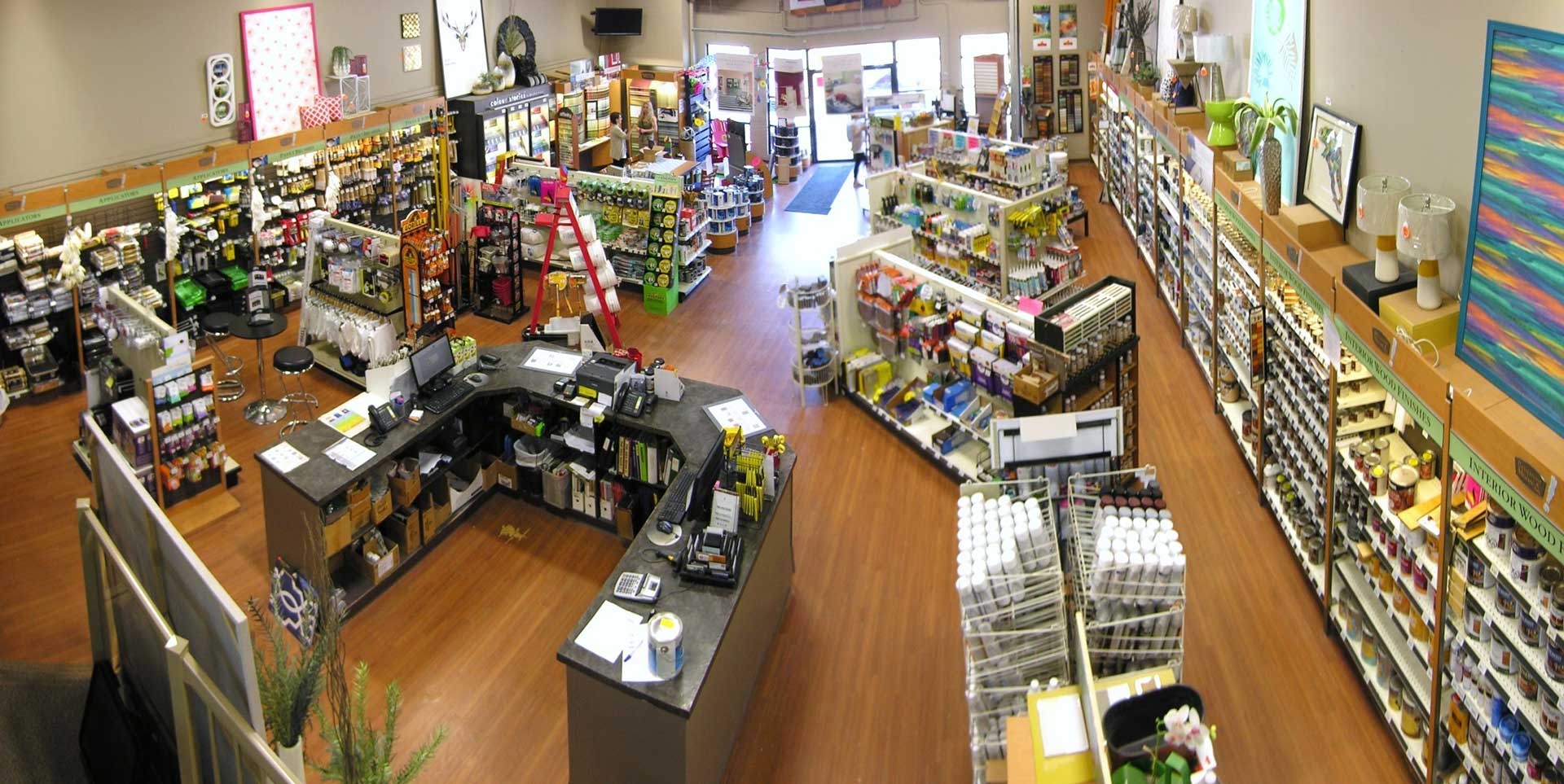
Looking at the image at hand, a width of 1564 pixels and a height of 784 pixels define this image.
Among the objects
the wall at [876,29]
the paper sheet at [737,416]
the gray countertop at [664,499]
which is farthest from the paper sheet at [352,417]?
the wall at [876,29]

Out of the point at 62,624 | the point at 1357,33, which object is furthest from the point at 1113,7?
the point at 62,624

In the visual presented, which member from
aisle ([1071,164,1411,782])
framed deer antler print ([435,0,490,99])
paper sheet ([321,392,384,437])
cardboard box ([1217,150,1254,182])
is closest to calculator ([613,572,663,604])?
paper sheet ([321,392,384,437])

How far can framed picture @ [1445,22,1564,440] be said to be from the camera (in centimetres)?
454

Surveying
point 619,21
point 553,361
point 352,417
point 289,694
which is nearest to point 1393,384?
point 289,694

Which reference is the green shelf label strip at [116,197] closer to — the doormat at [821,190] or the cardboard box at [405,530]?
the cardboard box at [405,530]

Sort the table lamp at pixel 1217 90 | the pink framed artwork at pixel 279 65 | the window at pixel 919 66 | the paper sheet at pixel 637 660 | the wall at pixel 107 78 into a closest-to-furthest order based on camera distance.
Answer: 1. the paper sheet at pixel 637 660
2. the table lamp at pixel 1217 90
3. the wall at pixel 107 78
4. the pink framed artwork at pixel 279 65
5. the window at pixel 919 66

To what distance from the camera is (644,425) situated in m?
7.68

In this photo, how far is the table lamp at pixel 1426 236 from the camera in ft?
18.0

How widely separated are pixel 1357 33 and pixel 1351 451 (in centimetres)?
268

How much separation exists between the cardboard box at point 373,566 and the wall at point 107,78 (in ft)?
20.4

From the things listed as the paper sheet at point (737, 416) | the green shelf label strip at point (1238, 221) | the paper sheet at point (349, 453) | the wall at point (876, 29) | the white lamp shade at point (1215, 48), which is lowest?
the paper sheet at point (349, 453)

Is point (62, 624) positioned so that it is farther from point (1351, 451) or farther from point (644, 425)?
point (1351, 451)

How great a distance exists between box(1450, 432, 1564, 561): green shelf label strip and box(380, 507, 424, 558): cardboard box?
639 cm

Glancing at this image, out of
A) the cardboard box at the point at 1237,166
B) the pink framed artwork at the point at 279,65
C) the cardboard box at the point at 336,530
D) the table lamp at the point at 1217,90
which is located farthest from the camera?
the pink framed artwork at the point at 279,65
